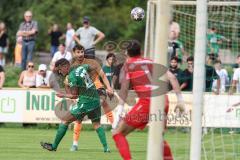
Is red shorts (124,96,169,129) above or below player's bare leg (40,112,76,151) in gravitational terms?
above

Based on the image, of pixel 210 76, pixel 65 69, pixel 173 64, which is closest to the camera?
pixel 65 69

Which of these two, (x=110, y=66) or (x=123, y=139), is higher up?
(x=110, y=66)

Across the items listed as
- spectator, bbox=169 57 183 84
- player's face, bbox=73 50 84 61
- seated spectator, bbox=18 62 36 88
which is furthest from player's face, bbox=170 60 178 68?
player's face, bbox=73 50 84 61

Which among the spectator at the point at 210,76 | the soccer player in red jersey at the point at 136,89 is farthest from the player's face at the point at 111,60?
the soccer player in red jersey at the point at 136,89

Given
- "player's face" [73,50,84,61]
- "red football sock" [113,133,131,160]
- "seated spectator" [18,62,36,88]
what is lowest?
"red football sock" [113,133,131,160]

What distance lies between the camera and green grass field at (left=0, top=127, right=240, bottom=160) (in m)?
17.8

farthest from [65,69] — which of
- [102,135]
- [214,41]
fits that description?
[214,41]

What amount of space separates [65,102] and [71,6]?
30.0 m

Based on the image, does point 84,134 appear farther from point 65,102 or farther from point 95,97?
point 95,97

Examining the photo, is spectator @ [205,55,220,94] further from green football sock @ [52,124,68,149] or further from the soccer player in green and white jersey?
green football sock @ [52,124,68,149]

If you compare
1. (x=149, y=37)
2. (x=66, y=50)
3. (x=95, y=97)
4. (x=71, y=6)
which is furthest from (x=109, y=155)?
(x=71, y=6)

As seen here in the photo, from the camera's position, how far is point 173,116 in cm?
2359

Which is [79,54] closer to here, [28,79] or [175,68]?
[175,68]

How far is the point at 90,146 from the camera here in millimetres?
20047
